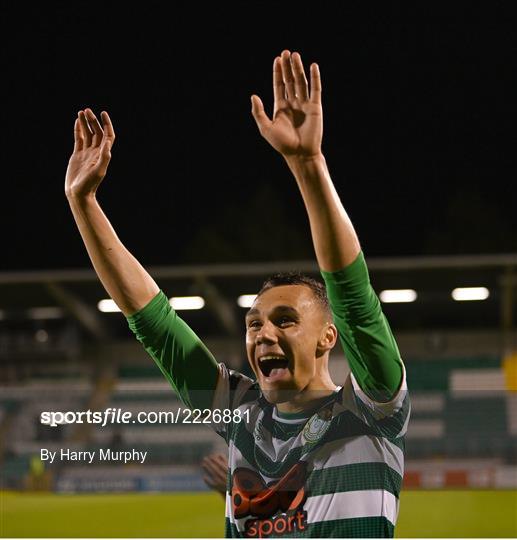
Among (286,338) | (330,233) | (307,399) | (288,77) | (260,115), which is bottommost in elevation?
(307,399)

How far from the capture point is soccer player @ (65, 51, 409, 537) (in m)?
2.46

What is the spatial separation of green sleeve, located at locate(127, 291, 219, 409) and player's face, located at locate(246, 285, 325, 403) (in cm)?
26

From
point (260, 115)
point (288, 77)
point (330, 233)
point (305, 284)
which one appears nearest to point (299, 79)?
point (288, 77)

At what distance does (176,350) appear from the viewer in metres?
3.03

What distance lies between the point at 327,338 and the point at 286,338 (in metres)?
0.14

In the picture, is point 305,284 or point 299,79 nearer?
point 299,79

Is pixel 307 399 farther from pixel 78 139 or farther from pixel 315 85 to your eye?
pixel 78 139

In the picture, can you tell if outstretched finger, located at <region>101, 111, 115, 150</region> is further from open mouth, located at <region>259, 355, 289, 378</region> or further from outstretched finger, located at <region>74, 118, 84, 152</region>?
open mouth, located at <region>259, 355, 289, 378</region>

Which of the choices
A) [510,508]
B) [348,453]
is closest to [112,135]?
[348,453]

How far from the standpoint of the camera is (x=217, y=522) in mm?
4676

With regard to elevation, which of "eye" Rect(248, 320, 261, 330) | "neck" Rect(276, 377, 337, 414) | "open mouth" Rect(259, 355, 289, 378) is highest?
"eye" Rect(248, 320, 261, 330)

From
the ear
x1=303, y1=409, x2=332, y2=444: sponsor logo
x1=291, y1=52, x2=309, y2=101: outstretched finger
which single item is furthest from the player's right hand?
x1=303, y1=409, x2=332, y2=444: sponsor logo

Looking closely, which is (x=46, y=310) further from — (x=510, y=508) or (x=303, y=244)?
(x=510, y=508)

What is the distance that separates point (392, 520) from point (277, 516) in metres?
0.35
